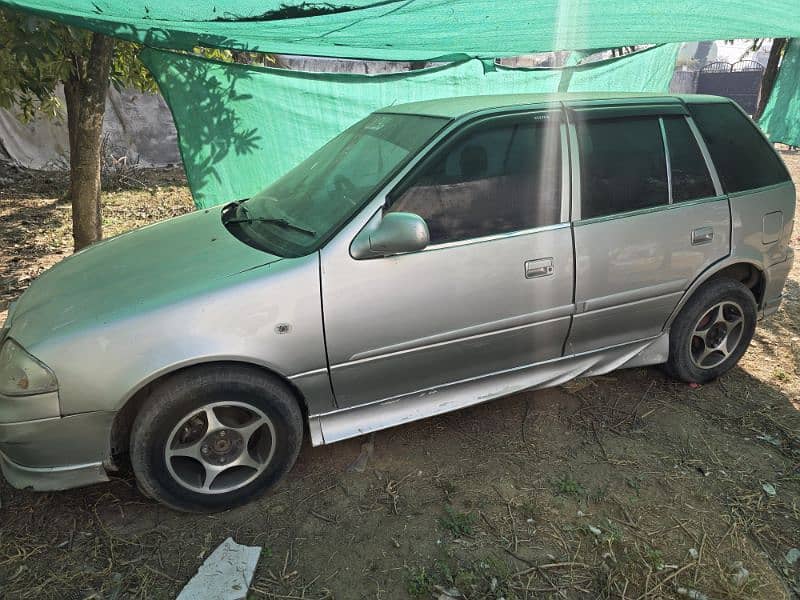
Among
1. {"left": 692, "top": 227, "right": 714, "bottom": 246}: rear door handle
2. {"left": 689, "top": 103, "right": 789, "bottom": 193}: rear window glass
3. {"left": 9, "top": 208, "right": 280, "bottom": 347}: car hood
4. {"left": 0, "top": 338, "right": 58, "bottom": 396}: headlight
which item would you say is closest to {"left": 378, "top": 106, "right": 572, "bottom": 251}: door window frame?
{"left": 9, "top": 208, "right": 280, "bottom": 347}: car hood

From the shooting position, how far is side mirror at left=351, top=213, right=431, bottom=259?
8.13 ft

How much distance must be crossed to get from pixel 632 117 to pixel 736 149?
2.54 ft

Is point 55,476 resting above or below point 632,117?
below

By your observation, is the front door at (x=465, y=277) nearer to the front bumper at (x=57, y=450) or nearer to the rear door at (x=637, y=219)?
the rear door at (x=637, y=219)

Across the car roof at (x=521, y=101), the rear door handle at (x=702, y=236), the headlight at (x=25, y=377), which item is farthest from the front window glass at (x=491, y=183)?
the headlight at (x=25, y=377)

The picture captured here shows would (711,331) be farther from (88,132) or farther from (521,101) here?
(88,132)

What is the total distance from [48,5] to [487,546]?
3.58 meters

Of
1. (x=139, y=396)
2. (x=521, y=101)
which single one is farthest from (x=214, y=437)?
(x=521, y=101)

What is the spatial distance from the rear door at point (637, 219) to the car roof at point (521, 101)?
7 centimetres

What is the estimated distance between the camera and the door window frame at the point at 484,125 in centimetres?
267

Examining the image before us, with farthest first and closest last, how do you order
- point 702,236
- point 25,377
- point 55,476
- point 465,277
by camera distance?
point 702,236 < point 465,277 < point 55,476 < point 25,377

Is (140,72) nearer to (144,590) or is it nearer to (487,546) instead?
(144,590)

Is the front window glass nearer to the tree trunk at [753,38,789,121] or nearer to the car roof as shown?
the car roof

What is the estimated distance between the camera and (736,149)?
11.1 ft
